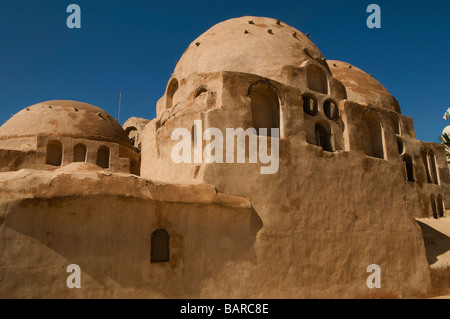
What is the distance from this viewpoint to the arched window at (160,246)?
5875 millimetres

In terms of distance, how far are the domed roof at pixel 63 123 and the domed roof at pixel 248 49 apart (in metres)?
6.64

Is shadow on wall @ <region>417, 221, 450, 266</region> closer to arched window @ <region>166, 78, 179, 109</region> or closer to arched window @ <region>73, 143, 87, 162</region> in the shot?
arched window @ <region>166, 78, 179, 109</region>

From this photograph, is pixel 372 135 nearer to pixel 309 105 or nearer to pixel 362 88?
pixel 309 105

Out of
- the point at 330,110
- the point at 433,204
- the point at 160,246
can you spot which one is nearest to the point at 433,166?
the point at 433,204

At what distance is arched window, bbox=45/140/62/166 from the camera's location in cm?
1406

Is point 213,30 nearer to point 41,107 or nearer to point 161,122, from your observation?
point 161,122

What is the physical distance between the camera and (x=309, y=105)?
29.5ft

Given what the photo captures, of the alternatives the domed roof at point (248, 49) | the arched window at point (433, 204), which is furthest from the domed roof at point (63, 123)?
the arched window at point (433, 204)

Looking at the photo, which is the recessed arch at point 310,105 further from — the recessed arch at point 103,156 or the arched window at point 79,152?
the arched window at point 79,152

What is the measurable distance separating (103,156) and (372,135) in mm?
10499

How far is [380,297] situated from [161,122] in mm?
6961

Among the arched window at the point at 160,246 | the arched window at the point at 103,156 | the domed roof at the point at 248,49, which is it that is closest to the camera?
the arched window at the point at 160,246

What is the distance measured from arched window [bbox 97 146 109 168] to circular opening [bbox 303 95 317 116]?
934 cm
